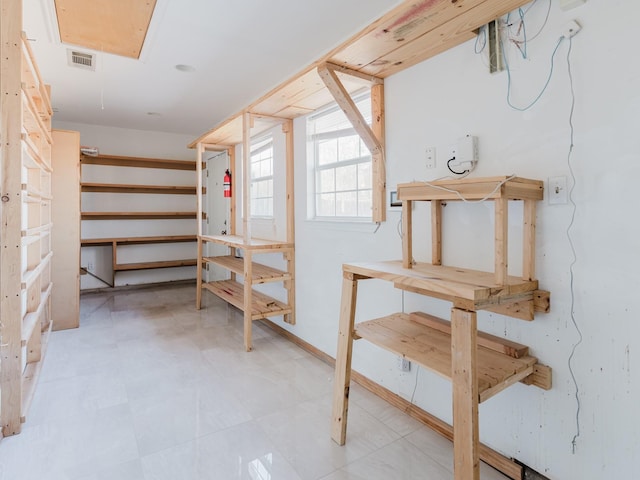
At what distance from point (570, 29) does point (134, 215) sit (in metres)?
5.60

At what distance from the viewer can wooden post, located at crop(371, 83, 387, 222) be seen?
2.19 m

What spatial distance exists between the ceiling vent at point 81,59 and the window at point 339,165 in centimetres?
185

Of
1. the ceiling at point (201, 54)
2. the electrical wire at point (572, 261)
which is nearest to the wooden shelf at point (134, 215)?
the ceiling at point (201, 54)

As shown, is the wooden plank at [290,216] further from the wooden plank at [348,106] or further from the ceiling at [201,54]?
the wooden plank at [348,106]

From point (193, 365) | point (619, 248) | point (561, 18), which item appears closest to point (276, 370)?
point (193, 365)

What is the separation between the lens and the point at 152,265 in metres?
5.52

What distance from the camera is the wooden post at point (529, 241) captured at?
4.81 feet

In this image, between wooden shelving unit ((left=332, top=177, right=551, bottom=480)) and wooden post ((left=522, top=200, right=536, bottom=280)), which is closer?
wooden shelving unit ((left=332, top=177, right=551, bottom=480))

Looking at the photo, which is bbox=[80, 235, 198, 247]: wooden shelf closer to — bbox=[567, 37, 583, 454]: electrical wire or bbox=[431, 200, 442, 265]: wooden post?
bbox=[431, 200, 442, 265]: wooden post

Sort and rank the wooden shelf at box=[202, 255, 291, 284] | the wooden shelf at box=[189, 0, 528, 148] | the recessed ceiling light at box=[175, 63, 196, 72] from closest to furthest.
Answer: the wooden shelf at box=[189, 0, 528, 148] < the recessed ceiling light at box=[175, 63, 196, 72] < the wooden shelf at box=[202, 255, 291, 284]

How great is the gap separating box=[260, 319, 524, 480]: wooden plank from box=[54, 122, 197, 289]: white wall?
142 inches

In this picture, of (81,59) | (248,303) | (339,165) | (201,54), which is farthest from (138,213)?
(339,165)

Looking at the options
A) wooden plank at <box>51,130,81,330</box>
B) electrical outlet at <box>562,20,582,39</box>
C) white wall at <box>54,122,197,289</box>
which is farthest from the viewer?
white wall at <box>54,122,197,289</box>

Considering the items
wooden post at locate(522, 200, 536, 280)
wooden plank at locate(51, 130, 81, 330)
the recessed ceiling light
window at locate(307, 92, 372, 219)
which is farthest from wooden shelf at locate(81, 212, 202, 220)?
wooden post at locate(522, 200, 536, 280)
